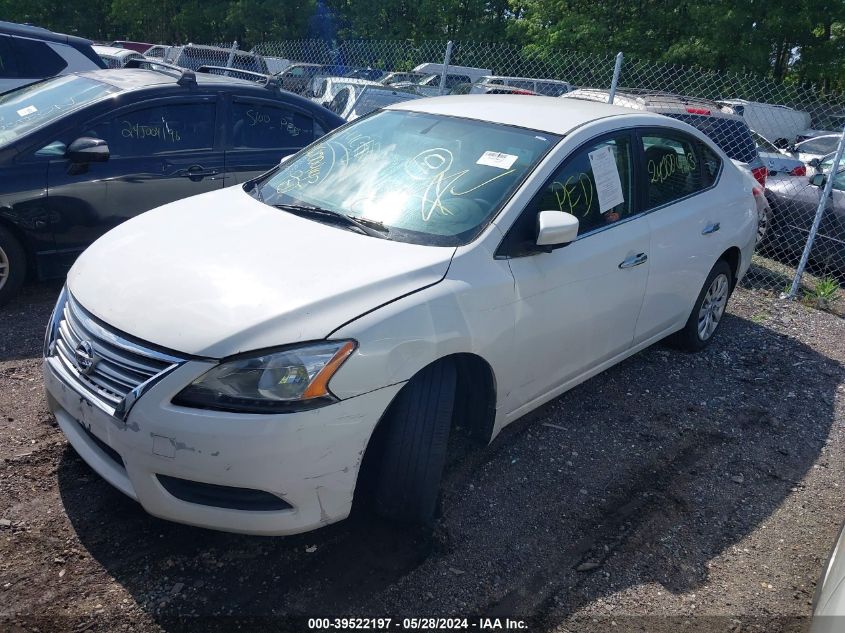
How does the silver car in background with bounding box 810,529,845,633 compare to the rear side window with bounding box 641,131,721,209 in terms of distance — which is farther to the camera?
the rear side window with bounding box 641,131,721,209

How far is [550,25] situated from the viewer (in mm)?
24828

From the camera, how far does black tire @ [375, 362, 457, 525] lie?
2.93 meters

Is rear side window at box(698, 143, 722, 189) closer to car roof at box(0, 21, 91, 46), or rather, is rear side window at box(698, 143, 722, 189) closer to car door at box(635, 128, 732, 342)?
car door at box(635, 128, 732, 342)

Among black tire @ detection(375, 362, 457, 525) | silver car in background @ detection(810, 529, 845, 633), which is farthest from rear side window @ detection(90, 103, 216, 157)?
silver car in background @ detection(810, 529, 845, 633)

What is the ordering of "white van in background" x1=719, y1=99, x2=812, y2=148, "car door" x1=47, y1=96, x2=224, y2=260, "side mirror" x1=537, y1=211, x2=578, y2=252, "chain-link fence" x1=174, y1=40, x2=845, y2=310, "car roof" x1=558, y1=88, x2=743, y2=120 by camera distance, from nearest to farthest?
"side mirror" x1=537, y1=211, x2=578, y2=252 < "car door" x1=47, y1=96, x2=224, y2=260 < "chain-link fence" x1=174, y1=40, x2=845, y2=310 < "car roof" x1=558, y1=88, x2=743, y2=120 < "white van in background" x1=719, y1=99, x2=812, y2=148

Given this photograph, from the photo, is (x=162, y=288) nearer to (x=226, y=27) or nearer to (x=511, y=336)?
(x=511, y=336)

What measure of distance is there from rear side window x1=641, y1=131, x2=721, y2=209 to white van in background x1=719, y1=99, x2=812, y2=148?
17.1 meters

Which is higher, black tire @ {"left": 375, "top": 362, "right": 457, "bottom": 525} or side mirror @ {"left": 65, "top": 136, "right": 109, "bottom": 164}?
side mirror @ {"left": 65, "top": 136, "right": 109, "bottom": 164}

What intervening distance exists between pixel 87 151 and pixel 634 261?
3750 millimetres

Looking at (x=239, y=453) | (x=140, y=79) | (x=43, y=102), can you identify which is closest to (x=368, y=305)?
(x=239, y=453)

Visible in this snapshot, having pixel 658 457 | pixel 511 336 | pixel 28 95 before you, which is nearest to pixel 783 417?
pixel 658 457

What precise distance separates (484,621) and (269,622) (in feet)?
2.64

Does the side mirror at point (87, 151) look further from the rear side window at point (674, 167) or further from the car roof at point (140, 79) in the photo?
the rear side window at point (674, 167)

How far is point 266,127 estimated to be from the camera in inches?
249
